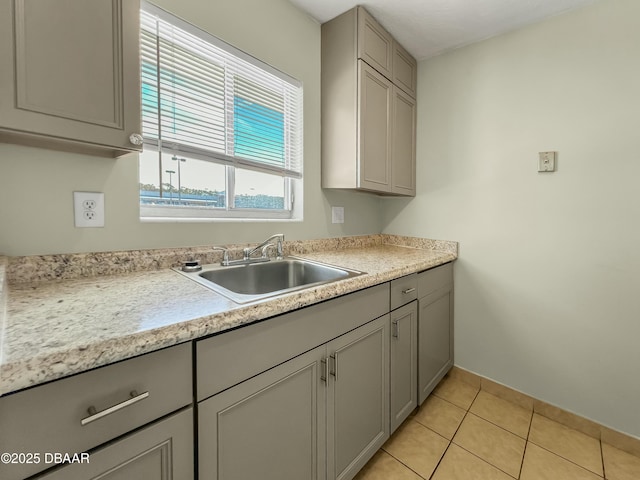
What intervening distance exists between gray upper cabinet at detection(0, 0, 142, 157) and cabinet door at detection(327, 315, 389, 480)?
1046 mm

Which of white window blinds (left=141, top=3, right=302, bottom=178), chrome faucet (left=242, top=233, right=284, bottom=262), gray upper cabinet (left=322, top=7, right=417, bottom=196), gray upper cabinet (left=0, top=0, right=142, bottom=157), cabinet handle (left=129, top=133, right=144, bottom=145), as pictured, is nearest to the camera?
gray upper cabinet (left=0, top=0, right=142, bottom=157)

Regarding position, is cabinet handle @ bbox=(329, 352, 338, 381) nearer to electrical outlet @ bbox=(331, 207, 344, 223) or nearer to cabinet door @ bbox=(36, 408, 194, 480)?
cabinet door @ bbox=(36, 408, 194, 480)

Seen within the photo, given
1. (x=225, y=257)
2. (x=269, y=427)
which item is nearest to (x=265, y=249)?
(x=225, y=257)

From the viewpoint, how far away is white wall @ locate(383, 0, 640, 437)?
4.70ft

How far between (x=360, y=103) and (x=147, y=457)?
1.79 meters

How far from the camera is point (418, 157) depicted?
86.5 inches

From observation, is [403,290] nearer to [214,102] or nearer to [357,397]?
[357,397]

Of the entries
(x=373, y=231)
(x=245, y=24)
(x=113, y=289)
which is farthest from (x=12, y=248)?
(x=373, y=231)

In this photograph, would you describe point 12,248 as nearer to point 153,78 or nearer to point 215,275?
point 215,275

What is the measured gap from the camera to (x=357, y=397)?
1.15 meters

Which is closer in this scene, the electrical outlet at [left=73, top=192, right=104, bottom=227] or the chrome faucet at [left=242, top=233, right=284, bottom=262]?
the electrical outlet at [left=73, top=192, right=104, bottom=227]

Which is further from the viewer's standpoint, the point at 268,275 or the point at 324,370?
the point at 268,275

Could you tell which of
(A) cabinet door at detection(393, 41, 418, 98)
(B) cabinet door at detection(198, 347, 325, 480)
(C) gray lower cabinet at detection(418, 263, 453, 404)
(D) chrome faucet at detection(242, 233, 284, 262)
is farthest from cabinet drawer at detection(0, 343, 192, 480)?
(A) cabinet door at detection(393, 41, 418, 98)

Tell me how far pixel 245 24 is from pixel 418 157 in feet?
4.88
